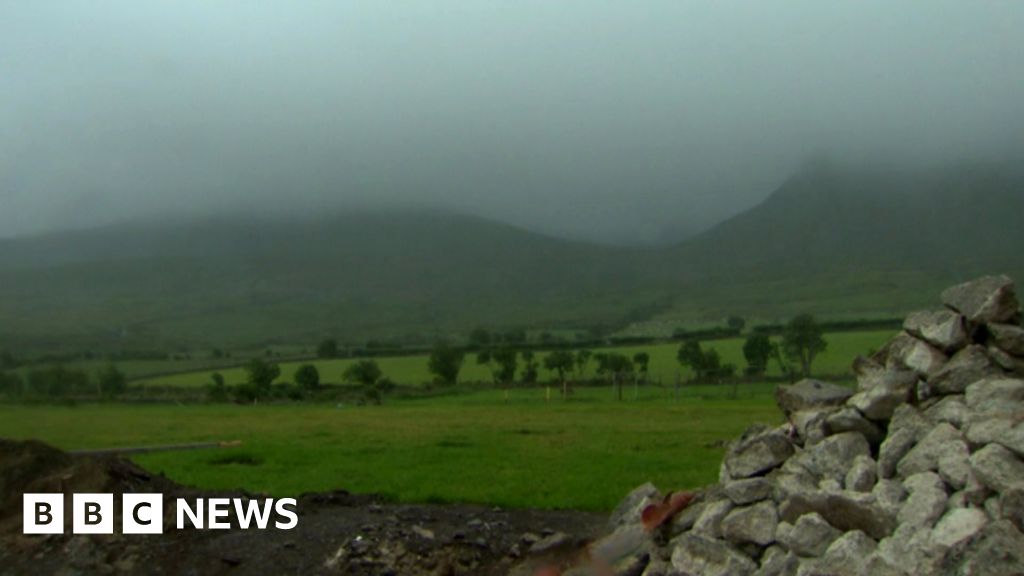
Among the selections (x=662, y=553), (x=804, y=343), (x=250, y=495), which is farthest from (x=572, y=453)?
(x=804, y=343)

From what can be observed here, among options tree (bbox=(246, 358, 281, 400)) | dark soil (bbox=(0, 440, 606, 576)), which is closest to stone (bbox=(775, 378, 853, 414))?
Answer: dark soil (bbox=(0, 440, 606, 576))

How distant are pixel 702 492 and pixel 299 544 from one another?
653cm

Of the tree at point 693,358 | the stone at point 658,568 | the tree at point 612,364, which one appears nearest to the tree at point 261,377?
the tree at point 612,364

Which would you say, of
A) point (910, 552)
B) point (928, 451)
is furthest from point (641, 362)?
point (910, 552)

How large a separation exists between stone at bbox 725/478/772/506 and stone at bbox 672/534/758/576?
71cm

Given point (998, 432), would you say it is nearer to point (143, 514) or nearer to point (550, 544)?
point (550, 544)

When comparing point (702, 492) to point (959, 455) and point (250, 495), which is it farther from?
point (250, 495)

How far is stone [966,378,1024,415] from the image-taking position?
11.5 meters

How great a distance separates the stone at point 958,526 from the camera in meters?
9.55

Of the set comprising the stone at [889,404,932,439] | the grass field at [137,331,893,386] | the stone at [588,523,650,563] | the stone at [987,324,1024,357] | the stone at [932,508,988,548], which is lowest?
the grass field at [137,331,893,386]

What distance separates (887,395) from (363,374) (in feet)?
231

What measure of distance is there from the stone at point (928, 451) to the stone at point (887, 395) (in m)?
1.20

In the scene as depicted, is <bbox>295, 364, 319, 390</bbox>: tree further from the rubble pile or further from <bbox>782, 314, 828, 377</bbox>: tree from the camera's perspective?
the rubble pile

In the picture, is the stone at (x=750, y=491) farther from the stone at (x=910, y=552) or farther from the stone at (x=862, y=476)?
the stone at (x=910, y=552)
